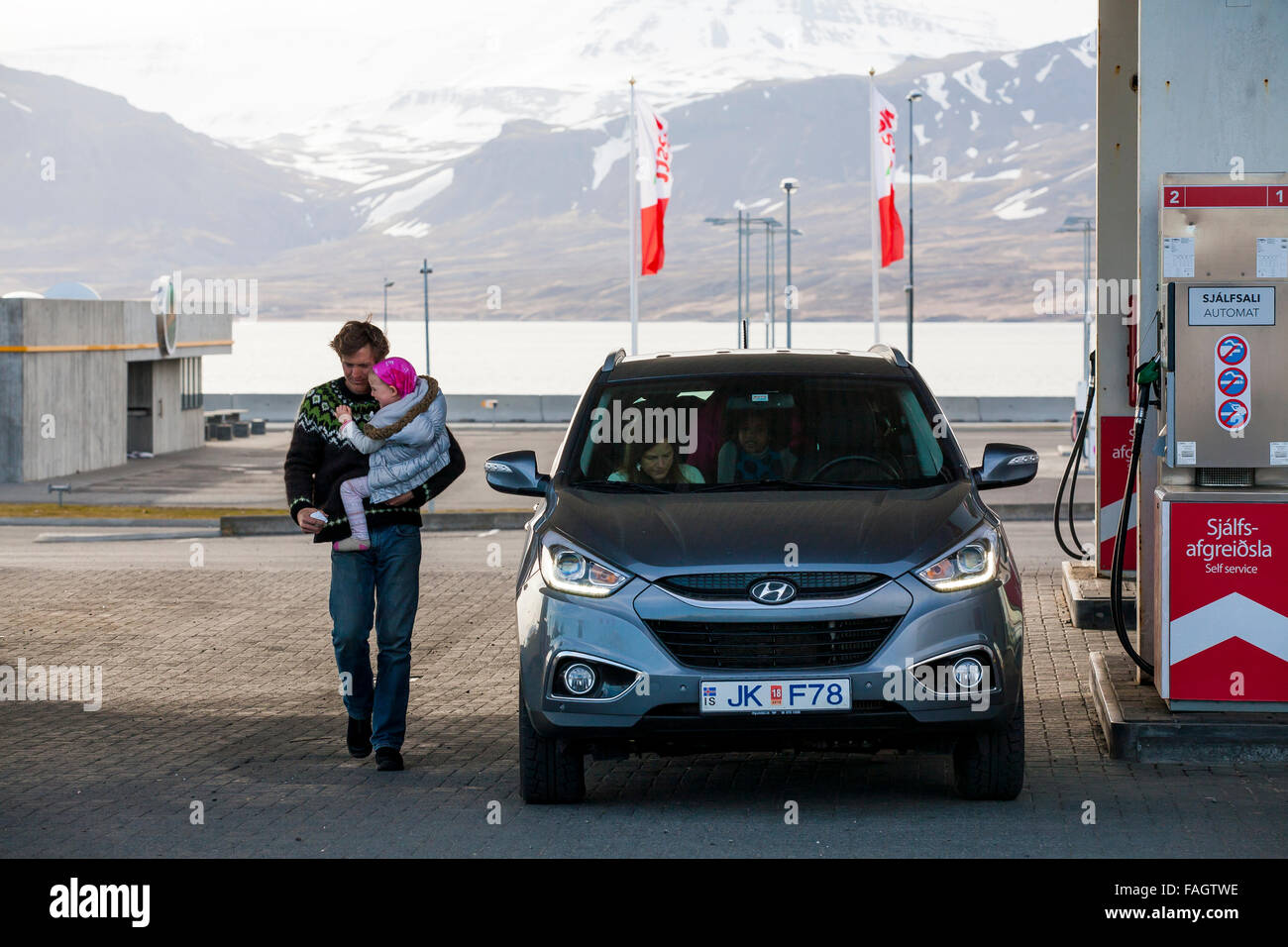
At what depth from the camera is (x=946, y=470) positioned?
708 centimetres

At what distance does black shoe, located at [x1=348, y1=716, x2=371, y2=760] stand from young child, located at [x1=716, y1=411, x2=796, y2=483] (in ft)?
6.50

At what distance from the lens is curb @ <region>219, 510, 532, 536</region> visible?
22531 mm

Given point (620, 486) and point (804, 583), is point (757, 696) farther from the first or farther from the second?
point (620, 486)

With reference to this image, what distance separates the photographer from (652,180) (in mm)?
32875

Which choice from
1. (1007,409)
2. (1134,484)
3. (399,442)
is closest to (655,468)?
(399,442)

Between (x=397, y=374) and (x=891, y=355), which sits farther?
(x=891, y=355)

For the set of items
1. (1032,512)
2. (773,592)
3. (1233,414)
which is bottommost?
(1032,512)

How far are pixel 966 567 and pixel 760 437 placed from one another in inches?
49.9

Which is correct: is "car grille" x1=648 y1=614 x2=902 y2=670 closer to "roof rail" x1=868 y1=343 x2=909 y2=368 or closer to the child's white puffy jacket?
the child's white puffy jacket

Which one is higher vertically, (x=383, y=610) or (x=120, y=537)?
(x=383, y=610)

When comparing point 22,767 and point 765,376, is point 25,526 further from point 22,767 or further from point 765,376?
point 765,376

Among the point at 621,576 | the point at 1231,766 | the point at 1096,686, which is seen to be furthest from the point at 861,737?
the point at 1096,686

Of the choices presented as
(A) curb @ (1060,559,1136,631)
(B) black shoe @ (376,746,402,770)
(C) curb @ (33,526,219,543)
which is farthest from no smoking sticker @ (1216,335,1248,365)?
(C) curb @ (33,526,219,543)
